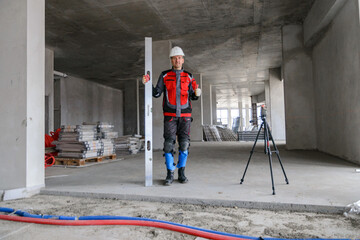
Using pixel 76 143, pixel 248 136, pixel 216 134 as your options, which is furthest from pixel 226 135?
pixel 76 143

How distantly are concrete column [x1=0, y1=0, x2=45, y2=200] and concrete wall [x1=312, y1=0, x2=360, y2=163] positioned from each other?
19.8ft

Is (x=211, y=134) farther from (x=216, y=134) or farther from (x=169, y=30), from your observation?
(x=169, y=30)

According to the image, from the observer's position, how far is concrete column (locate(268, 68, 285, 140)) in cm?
1560

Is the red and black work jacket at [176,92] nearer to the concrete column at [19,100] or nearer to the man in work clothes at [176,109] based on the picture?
the man in work clothes at [176,109]

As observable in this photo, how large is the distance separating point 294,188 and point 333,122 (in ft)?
15.8

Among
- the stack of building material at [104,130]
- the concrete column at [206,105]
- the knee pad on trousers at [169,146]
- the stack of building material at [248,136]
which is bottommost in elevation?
the stack of building material at [248,136]

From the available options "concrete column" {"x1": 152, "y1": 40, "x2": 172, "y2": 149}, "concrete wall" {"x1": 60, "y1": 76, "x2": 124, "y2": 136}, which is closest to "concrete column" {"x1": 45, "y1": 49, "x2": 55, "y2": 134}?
"concrete wall" {"x1": 60, "y1": 76, "x2": 124, "y2": 136}

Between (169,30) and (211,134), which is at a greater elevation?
(169,30)

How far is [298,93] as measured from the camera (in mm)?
8992

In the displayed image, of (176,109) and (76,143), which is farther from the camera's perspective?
(76,143)

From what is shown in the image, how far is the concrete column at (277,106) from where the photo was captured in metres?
15.6

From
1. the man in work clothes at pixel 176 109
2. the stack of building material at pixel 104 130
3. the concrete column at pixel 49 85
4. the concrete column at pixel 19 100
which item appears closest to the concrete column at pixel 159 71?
the stack of building material at pixel 104 130

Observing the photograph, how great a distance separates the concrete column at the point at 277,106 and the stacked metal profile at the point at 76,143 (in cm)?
1229

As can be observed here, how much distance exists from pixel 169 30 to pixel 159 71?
1737 mm
